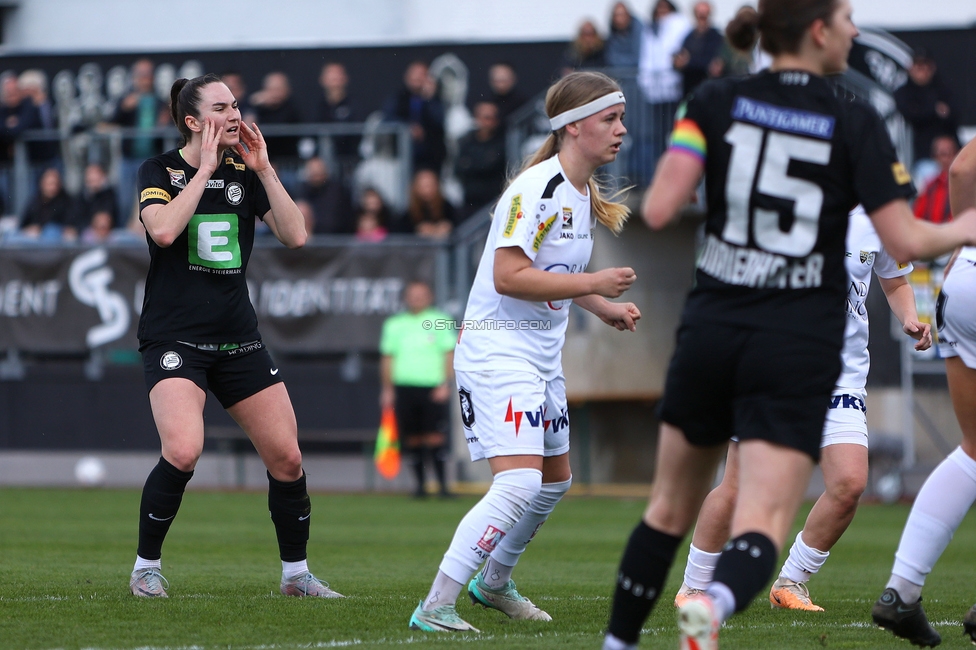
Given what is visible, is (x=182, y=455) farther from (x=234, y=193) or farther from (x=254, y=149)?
(x=254, y=149)

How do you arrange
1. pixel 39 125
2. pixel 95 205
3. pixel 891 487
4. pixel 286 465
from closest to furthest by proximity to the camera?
1. pixel 286 465
2. pixel 891 487
3. pixel 95 205
4. pixel 39 125

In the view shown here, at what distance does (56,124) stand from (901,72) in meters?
11.2

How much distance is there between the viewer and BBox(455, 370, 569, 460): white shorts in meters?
4.95

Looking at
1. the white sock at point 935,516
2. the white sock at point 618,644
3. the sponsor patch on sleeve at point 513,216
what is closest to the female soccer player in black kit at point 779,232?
the white sock at point 618,644

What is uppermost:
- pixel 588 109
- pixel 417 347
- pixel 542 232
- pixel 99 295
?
pixel 588 109

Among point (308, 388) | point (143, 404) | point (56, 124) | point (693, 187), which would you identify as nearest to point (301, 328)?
point (308, 388)

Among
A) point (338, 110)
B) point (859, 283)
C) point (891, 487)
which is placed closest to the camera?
point (859, 283)

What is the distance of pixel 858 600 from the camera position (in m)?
6.52

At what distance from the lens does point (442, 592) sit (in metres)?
4.91

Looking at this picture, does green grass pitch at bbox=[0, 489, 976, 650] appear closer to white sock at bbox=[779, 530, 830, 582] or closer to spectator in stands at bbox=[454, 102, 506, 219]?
white sock at bbox=[779, 530, 830, 582]

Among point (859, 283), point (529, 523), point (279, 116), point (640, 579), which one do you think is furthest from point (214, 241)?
point (279, 116)

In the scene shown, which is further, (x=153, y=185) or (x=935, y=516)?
(x=153, y=185)

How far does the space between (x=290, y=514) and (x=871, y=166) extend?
333 centimetres

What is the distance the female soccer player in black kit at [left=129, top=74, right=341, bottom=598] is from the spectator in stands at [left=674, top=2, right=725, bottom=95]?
990cm
